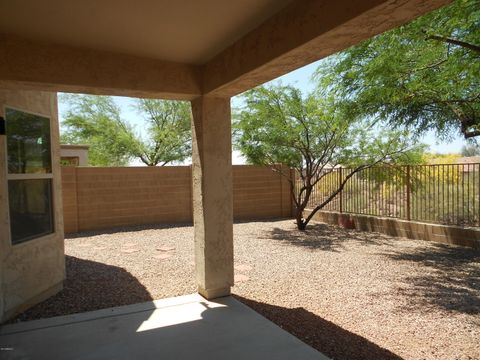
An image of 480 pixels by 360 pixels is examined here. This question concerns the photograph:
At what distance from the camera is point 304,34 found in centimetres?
245

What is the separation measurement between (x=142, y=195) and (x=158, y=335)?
7495 mm

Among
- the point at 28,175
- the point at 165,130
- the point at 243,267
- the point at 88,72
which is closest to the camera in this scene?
the point at 88,72

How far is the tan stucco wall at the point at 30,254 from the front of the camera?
381 centimetres

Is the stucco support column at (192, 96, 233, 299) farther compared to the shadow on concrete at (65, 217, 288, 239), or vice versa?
the shadow on concrete at (65, 217, 288, 239)

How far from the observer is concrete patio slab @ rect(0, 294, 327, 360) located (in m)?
3.03

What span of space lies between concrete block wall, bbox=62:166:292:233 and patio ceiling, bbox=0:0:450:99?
6.76 m

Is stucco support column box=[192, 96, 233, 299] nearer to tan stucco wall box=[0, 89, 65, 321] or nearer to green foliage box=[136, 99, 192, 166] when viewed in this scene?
tan stucco wall box=[0, 89, 65, 321]

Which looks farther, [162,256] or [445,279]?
[162,256]

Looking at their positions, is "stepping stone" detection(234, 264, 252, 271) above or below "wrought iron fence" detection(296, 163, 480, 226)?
below

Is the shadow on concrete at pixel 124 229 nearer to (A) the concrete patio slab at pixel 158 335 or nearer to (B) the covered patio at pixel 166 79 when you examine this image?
(B) the covered patio at pixel 166 79

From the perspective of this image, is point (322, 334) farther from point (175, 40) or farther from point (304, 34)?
point (175, 40)

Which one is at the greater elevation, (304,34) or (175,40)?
(175,40)

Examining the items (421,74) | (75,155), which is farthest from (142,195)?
(421,74)

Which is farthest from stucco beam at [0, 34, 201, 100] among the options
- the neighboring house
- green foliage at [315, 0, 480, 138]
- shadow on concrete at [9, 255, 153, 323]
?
the neighboring house
